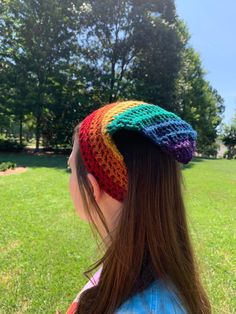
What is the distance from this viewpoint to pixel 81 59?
2517cm

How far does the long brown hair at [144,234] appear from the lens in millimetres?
1008

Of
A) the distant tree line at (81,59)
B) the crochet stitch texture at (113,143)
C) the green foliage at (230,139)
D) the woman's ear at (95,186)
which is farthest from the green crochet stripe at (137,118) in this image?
the green foliage at (230,139)

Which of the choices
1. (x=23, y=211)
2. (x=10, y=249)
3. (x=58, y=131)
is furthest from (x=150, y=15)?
(x=10, y=249)

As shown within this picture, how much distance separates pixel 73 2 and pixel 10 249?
72.9 feet

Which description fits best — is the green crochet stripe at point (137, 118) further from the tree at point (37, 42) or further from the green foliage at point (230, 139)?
the green foliage at point (230, 139)

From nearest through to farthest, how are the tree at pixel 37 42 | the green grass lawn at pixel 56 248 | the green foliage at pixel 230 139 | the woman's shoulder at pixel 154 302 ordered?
the woman's shoulder at pixel 154 302 < the green grass lawn at pixel 56 248 < the tree at pixel 37 42 < the green foliage at pixel 230 139

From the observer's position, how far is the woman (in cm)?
100

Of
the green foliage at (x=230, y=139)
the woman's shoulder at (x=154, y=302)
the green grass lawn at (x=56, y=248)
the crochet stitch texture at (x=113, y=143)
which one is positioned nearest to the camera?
the woman's shoulder at (x=154, y=302)

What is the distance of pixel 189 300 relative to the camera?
103 cm

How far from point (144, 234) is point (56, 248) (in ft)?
14.6

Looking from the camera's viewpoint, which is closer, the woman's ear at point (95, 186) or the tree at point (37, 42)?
the woman's ear at point (95, 186)

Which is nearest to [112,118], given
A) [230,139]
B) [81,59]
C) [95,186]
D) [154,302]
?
[95,186]

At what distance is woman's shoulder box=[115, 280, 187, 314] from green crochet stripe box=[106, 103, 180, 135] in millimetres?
475

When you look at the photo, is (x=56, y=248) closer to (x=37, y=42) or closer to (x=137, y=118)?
(x=137, y=118)
